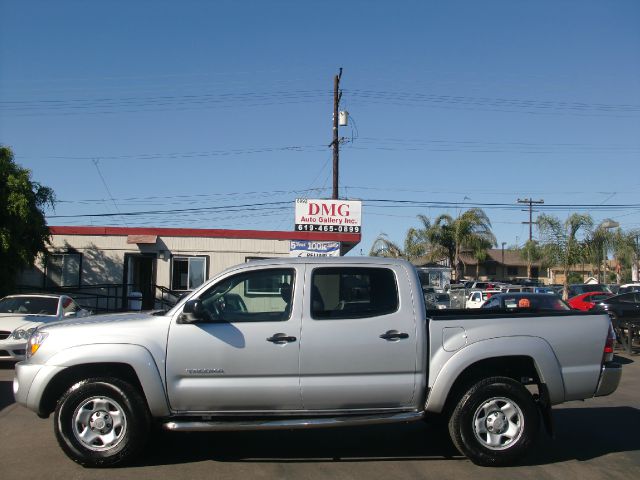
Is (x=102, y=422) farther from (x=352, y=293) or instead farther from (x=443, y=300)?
(x=443, y=300)

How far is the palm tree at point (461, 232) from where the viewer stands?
46781 mm

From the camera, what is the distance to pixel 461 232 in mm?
46719

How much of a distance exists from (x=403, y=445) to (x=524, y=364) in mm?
1551

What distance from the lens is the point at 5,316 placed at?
12.3m

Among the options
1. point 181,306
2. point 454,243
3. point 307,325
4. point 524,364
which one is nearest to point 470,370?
point 524,364

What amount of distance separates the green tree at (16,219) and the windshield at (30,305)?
4.53 metres

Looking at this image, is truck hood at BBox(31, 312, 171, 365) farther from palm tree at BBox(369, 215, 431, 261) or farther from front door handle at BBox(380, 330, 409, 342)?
palm tree at BBox(369, 215, 431, 261)

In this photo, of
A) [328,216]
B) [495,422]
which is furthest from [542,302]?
[495,422]

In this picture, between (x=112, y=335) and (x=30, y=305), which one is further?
(x=30, y=305)

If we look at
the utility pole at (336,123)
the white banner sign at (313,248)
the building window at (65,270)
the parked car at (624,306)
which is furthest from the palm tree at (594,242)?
the building window at (65,270)

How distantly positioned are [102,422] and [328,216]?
1796 cm

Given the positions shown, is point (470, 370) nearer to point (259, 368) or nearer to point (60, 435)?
point (259, 368)

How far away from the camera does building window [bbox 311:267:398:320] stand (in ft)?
19.2

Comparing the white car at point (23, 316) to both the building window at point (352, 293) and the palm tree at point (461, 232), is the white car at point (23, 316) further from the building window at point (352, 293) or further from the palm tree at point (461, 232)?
the palm tree at point (461, 232)
